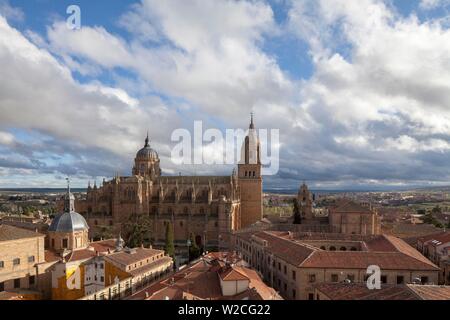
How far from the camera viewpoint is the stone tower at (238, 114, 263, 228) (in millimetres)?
68000

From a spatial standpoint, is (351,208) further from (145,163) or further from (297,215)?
(145,163)

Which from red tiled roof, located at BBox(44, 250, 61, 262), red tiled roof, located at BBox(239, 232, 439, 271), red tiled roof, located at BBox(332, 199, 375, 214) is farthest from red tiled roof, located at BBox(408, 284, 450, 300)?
red tiled roof, located at BBox(44, 250, 61, 262)

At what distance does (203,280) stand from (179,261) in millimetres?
22321

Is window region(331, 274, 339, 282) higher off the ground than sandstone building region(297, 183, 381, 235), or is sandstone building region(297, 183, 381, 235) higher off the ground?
sandstone building region(297, 183, 381, 235)

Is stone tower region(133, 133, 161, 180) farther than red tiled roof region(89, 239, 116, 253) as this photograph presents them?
Yes

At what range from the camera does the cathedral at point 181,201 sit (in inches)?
2461

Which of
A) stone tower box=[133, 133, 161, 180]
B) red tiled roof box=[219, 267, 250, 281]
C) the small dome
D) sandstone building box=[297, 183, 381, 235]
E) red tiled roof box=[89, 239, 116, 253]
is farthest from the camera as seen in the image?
stone tower box=[133, 133, 161, 180]

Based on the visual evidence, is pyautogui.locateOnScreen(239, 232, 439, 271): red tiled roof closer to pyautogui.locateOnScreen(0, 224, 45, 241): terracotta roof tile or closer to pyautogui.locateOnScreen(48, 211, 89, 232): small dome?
pyautogui.locateOnScreen(48, 211, 89, 232): small dome

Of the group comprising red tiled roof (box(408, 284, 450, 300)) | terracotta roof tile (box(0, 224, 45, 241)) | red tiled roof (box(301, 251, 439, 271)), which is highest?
terracotta roof tile (box(0, 224, 45, 241))

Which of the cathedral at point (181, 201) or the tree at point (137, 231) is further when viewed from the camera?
the cathedral at point (181, 201)

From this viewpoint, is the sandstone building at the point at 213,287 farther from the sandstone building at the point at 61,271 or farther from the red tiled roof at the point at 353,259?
the sandstone building at the point at 61,271

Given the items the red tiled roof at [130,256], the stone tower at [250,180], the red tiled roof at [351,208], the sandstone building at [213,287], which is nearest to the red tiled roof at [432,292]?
the sandstone building at [213,287]
